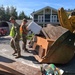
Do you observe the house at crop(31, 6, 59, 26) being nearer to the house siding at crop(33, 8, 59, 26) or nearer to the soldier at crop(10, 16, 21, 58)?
the house siding at crop(33, 8, 59, 26)

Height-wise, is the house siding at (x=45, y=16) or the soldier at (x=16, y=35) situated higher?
the soldier at (x=16, y=35)

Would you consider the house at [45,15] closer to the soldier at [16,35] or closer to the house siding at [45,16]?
the house siding at [45,16]

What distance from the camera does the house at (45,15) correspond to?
5322 cm

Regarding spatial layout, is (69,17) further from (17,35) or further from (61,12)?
(17,35)

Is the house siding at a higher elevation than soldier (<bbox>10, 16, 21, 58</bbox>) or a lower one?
lower

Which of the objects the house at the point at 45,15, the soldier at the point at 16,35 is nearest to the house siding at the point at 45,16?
the house at the point at 45,15

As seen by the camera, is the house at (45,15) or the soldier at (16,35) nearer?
the soldier at (16,35)

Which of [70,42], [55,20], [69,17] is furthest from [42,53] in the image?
[55,20]

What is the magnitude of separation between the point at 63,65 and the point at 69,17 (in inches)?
53.9

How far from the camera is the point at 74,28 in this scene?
6477 mm

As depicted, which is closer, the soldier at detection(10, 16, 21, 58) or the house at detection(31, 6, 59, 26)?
the soldier at detection(10, 16, 21, 58)

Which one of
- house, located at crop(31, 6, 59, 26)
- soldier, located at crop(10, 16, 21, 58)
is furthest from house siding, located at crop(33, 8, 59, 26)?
soldier, located at crop(10, 16, 21, 58)

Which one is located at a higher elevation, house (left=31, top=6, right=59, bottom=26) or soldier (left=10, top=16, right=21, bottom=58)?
soldier (left=10, top=16, right=21, bottom=58)

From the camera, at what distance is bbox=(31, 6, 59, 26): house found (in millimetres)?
53225
